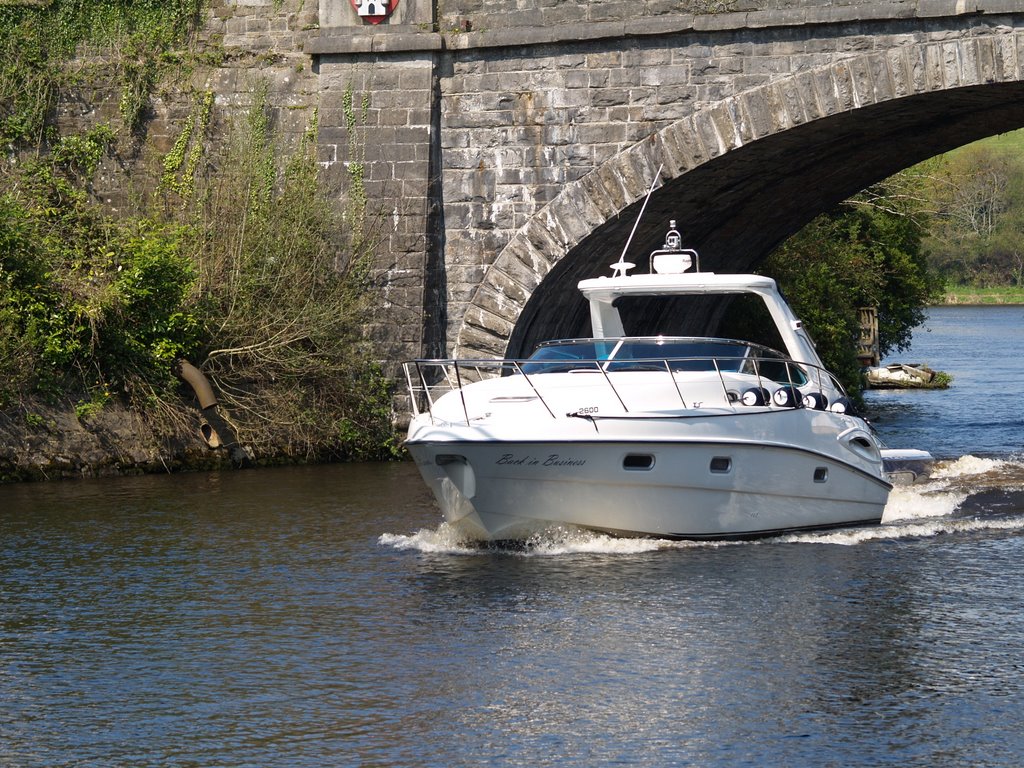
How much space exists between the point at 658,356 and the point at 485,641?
3.99m

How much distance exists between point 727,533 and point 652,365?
1.48 meters

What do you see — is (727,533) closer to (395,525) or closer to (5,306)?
(395,525)

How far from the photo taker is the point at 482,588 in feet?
36.3

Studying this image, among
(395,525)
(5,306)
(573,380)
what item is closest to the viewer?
(573,380)

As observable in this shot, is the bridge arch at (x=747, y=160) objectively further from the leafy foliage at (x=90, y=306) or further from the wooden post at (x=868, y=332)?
the wooden post at (x=868, y=332)

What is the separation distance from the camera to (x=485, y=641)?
9586mm

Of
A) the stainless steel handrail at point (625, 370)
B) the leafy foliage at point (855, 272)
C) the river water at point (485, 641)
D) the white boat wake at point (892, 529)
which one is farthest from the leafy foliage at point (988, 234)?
the river water at point (485, 641)

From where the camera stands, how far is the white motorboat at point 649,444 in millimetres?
11688

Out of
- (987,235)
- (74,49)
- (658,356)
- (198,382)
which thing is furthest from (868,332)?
(987,235)

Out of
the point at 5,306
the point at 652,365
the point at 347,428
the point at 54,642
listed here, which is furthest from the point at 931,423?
the point at 54,642

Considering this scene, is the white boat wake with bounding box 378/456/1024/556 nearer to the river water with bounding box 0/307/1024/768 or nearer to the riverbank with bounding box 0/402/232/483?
the river water with bounding box 0/307/1024/768

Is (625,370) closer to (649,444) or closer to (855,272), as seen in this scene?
(649,444)

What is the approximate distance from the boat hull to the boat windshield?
765mm

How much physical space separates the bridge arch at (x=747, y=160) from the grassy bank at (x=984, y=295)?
7534 cm
